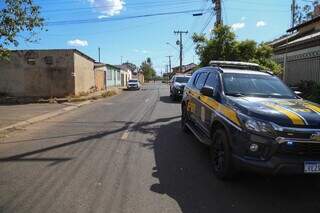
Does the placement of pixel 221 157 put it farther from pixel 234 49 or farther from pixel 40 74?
pixel 40 74

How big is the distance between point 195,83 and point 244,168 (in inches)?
186

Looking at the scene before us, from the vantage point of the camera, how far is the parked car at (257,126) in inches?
208

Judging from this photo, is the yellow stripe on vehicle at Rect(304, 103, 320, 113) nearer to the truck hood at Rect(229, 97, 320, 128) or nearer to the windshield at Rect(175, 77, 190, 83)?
the truck hood at Rect(229, 97, 320, 128)

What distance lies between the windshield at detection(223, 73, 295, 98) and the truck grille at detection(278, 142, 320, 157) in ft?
6.47

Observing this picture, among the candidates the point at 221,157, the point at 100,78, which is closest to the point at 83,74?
the point at 100,78

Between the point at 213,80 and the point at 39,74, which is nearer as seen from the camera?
the point at 213,80

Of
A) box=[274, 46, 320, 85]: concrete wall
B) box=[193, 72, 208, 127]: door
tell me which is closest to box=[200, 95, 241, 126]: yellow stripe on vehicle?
box=[193, 72, 208, 127]: door

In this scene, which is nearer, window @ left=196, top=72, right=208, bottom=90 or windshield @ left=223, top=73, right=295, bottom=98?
windshield @ left=223, top=73, right=295, bottom=98

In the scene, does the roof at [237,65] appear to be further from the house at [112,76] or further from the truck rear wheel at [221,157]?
the house at [112,76]

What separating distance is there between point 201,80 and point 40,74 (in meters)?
→ 21.6

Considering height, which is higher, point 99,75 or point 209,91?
point 99,75

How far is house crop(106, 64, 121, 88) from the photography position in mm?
52750

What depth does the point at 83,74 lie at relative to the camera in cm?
3272

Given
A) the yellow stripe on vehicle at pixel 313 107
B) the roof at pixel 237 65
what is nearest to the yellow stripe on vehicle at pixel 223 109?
the yellow stripe on vehicle at pixel 313 107
